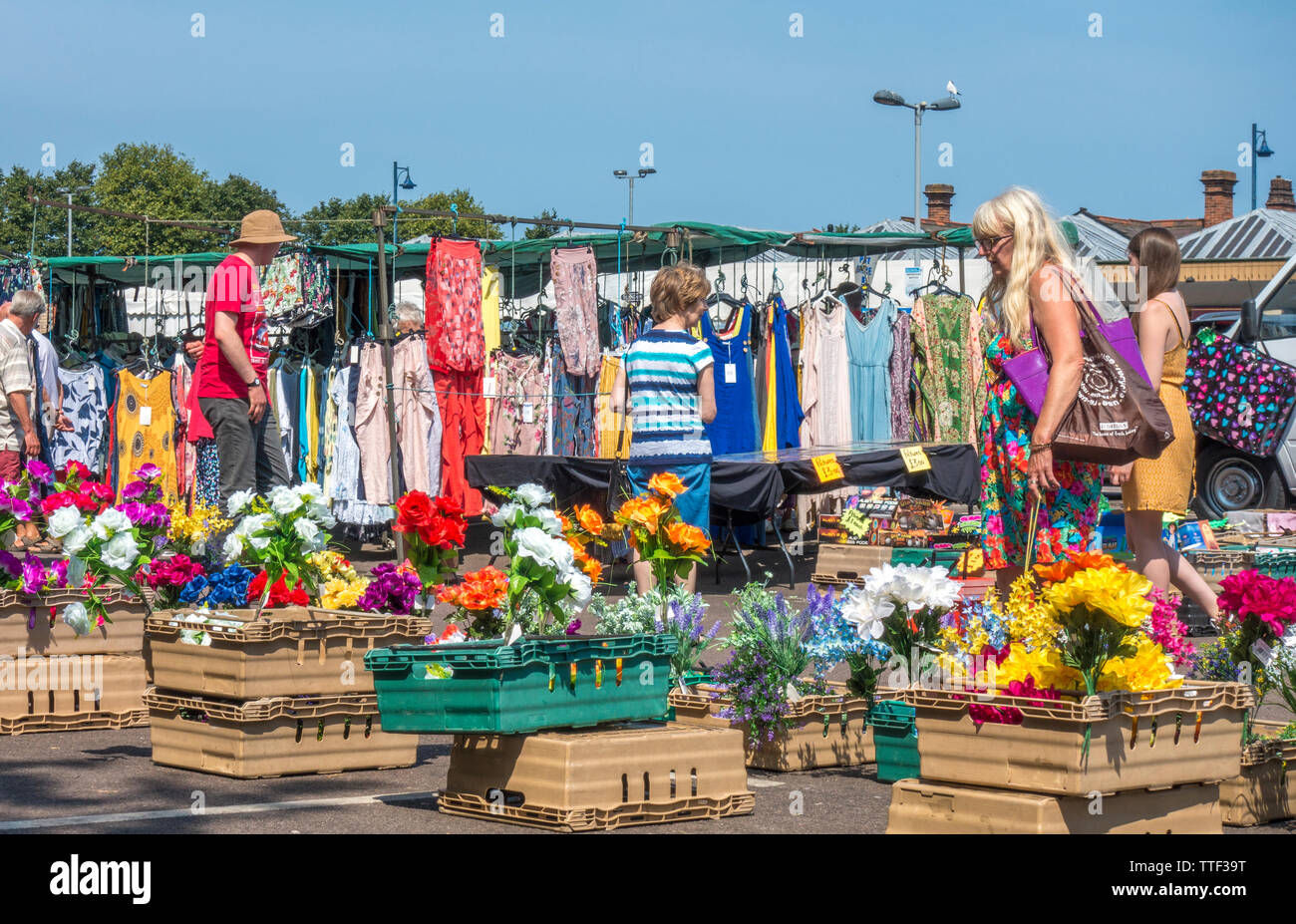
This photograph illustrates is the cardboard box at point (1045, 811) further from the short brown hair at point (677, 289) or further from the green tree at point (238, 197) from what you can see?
the green tree at point (238, 197)

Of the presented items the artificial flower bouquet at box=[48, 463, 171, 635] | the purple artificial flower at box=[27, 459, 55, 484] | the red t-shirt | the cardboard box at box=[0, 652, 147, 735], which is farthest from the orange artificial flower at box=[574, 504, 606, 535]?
the purple artificial flower at box=[27, 459, 55, 484]

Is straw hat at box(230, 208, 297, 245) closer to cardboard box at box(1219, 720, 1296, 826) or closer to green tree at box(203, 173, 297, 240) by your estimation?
cardboard box at box(1219, 720, 1296, 826)

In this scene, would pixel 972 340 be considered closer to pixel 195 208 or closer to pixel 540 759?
pixel 540 759

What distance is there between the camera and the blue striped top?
7.40 m

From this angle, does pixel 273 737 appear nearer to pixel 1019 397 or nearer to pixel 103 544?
pixel 103 544

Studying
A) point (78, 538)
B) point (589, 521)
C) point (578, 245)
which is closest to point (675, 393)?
point (589, 521)

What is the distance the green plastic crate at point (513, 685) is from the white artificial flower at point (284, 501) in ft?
3.11

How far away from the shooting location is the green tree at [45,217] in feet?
213

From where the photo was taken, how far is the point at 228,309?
715 centimetres

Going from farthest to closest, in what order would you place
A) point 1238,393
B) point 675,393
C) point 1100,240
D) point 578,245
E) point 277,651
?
point 1100,240, point 1238,393, point 578,245, point 675,393, point 277,651

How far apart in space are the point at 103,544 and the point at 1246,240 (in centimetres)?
4025

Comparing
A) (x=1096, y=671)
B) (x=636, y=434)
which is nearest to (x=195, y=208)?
(x=636, y=434)

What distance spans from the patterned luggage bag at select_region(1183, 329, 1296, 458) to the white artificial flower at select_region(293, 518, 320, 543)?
1049 centimetres

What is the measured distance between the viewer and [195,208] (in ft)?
208
